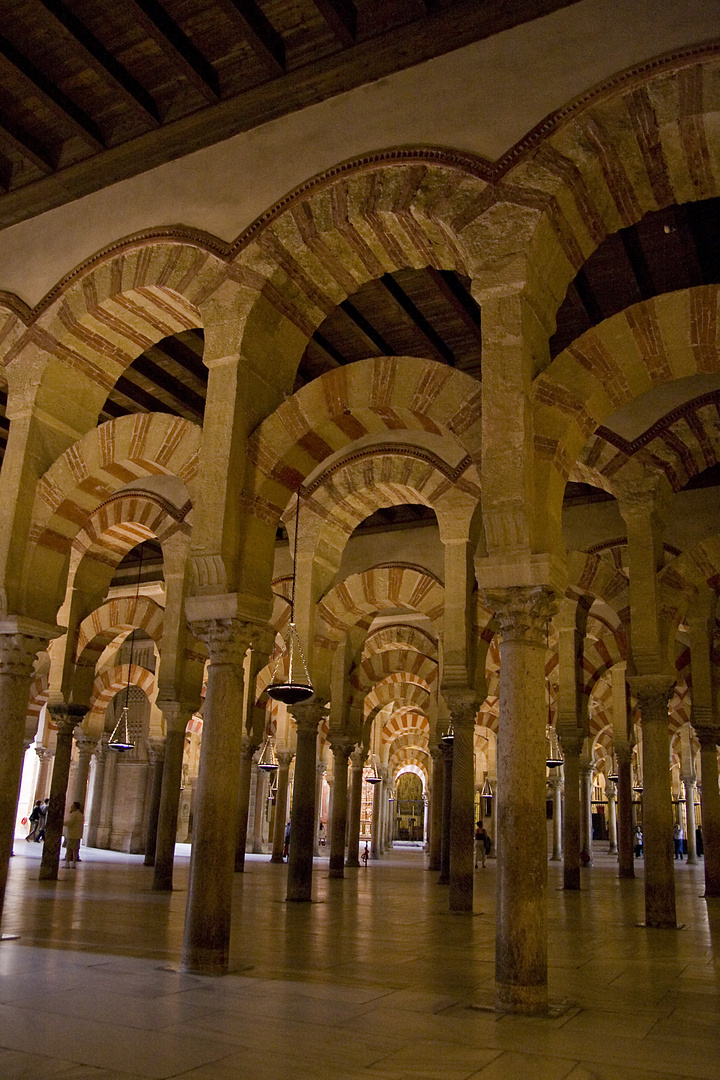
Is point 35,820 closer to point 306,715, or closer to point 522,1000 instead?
point 306,715

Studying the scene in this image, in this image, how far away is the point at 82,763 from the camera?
535 inches

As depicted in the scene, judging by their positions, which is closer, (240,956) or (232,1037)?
(232,1037)

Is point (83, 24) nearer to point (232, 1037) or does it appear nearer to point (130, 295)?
point (130, 295)

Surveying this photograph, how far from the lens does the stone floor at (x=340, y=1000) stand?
310cm

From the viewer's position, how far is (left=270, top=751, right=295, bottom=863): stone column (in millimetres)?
14992

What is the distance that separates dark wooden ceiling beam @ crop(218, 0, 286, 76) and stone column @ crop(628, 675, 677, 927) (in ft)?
18.4

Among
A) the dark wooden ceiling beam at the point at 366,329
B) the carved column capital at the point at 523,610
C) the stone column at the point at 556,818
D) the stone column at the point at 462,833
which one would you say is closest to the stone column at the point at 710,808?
the stone column at the point at 462,833

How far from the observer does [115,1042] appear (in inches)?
128

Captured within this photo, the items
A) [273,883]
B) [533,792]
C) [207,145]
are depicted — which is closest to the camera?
[533,792]

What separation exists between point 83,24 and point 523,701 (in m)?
5.17

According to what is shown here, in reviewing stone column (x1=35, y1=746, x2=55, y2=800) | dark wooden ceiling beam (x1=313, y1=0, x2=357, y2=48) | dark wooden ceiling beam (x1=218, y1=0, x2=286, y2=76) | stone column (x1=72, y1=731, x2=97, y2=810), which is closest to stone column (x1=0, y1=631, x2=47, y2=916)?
dark wooden ceiling beam (x1=218, y1=0, x2=286, y2=76)

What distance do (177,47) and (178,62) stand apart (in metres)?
0.09

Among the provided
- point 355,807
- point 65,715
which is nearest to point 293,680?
point 65,715

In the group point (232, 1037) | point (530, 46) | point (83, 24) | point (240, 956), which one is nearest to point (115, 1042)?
point (232, 1037)
